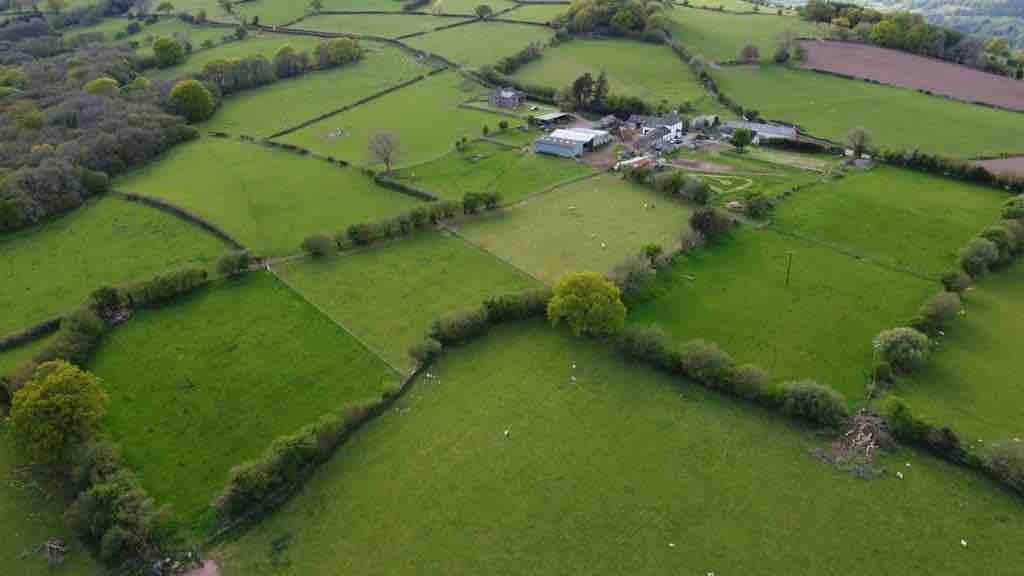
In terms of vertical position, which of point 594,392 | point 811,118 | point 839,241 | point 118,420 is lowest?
point 118,420

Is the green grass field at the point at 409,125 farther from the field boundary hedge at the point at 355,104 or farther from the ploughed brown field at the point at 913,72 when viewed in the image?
the ploughed brown field at the point at 913,72

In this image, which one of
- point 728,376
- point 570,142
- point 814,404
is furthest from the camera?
point 570,142

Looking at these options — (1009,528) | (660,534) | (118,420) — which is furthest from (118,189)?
(1009,528)

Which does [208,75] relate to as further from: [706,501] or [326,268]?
[706,501]

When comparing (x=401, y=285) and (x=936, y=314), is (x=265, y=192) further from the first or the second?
(x=936, y=314)

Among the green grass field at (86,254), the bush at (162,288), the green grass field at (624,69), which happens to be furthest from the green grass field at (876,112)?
the green grass field at (86,254)

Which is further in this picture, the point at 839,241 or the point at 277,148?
the point at 277,148

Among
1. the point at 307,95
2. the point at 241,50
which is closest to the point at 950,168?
the point at 307,95

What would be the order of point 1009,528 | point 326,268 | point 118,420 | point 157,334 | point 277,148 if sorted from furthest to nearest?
1. point 277,148
2. point 326,268
3. point 157,334
4. point 118,420
5. point 1009,528
